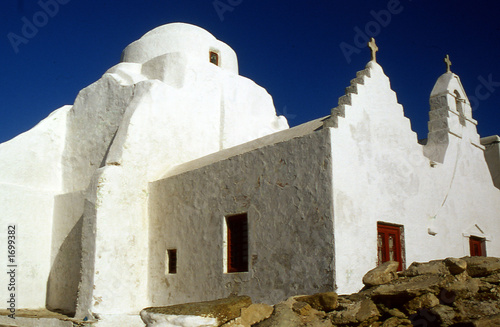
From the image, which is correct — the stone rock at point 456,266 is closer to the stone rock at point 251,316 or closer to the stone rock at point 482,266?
the stone rock at point 482,266

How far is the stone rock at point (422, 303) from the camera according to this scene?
5.91 metres

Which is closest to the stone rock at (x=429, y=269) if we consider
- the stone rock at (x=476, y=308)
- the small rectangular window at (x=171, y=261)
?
the stone rock at (x=476, y=308)

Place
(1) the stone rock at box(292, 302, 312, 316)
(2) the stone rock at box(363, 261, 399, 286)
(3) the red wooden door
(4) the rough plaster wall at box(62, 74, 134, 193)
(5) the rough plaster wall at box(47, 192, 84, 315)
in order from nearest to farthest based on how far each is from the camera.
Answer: (1) the stone rock at box(292, 302, 312, 316)
(2) the stone rock at box(363, 261, 399, 286)
(3) the red wooden door
(5) the rough plaster wall at box(47, 192, 84, 315)
(4) the rough plaster wall at box(62, 74, 134, 193)

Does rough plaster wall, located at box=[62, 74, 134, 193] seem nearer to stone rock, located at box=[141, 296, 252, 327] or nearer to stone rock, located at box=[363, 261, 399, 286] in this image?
stone rock, located at box=[141, 296, 252, 327]

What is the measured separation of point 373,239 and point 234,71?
8.22 m

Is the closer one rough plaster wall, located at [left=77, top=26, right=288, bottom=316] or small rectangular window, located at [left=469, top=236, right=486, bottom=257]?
rough plaster wall, located at [left=77, top=26, right=288, bottom=316]

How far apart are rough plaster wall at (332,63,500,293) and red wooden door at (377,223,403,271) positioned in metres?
0.14

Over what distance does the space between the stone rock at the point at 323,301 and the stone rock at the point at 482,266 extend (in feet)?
5.51

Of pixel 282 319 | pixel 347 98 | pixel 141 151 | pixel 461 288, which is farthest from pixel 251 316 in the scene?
pixel 141 151

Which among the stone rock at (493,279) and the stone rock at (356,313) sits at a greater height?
the stone rock at (493,279)

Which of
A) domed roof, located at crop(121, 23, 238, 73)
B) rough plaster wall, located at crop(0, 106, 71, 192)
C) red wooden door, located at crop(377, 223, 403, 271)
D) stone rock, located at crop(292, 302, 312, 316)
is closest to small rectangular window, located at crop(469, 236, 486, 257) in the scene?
red wooden door, located at crop(377, 223, 403, 271)

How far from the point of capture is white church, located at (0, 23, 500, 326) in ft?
26.3

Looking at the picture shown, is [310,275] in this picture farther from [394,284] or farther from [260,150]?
[260,150]

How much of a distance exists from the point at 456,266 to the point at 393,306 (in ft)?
2.94
